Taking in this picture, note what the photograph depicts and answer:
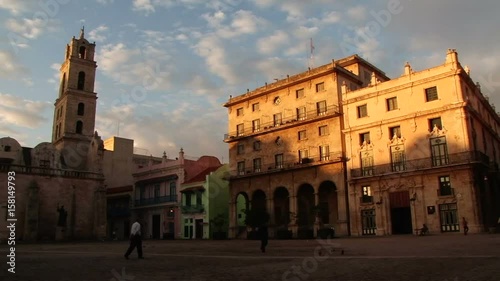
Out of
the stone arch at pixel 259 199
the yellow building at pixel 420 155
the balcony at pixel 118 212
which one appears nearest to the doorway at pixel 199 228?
the stone arch at pixel 259 199

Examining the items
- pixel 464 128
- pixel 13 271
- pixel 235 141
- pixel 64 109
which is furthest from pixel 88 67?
pixel 13 271

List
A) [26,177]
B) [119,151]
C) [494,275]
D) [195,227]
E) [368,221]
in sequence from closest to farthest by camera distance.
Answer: [494,275] < [368,221] < [26,177] < [195,227] < [119,151]

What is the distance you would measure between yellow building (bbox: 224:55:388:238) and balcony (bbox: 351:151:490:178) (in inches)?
111

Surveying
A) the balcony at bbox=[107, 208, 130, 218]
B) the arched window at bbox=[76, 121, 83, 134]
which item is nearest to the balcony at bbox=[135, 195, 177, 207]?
the balcony at bbox=[107, 208, 130, 218]

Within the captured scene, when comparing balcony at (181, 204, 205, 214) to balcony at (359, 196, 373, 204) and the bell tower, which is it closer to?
the bell tower

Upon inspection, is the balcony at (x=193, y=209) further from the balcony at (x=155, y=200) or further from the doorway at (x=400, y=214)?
the doorway at (x=400, y=214)

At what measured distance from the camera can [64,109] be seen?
58.7 m

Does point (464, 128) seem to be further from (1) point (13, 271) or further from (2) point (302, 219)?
(1) point (13, 271)

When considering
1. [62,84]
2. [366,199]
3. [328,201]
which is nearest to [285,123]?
[328,201]

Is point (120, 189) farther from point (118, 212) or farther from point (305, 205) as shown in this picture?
point (305, 205)

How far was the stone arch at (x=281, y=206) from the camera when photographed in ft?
164

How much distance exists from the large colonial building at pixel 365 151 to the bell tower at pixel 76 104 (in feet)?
69.2

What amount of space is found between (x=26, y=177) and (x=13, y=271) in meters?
38.9

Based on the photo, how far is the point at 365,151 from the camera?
141 ft
